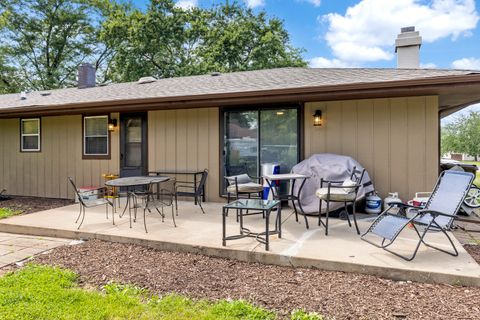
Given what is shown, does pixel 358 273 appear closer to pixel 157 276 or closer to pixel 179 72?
pixel 157 276

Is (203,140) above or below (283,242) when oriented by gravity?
above

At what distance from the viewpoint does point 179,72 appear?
17.0 m

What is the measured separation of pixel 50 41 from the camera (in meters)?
18.8

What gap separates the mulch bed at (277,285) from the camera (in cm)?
223

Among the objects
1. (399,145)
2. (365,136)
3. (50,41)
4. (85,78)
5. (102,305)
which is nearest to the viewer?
(102,305)

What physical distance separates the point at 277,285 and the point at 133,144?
17.0ft

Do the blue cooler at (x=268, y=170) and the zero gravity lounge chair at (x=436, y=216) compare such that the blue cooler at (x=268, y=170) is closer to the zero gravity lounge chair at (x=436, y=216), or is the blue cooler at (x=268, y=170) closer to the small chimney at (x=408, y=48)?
the zero gravity lounge chair at (x=436, y=216)

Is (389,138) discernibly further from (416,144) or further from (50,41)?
(50,41)

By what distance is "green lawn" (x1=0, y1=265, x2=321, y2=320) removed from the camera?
2.14 meters

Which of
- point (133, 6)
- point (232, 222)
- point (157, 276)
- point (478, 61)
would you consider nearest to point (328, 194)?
point (232, 222)

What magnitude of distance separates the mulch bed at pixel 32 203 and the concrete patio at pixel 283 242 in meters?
1.05

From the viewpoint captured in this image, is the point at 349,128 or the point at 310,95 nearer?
the point at 310,95

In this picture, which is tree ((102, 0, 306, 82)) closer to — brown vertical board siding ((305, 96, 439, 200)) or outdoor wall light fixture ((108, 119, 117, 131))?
outdoor wall light fixture ((108, 119, 117, 131))

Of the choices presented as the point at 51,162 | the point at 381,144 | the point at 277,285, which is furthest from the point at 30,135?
the point at 381,144
